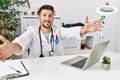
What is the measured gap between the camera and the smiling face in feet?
6.23

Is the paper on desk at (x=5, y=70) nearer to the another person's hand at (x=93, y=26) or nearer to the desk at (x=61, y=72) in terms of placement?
the desk at (x=61, y=72)

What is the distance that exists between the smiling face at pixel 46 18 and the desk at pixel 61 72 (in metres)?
0.43

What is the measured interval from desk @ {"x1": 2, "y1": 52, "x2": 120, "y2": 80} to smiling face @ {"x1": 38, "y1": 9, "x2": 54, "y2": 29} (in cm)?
43

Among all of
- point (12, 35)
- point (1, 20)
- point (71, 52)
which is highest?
point (1, 20)

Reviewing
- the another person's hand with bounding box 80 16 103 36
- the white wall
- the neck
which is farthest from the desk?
the white wall

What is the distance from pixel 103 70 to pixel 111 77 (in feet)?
0.46

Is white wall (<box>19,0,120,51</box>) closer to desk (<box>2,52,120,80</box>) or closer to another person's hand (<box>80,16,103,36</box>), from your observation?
another person's hand (<box>80,16,103,36</box>)

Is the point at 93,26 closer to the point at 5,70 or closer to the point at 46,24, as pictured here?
the point at 46,24

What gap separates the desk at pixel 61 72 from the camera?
1234 millimetres

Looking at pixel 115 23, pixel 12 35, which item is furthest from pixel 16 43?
pixel 115 23

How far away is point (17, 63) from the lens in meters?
1.50

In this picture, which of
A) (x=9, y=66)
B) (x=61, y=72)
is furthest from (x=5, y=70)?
(x=61, y=72)

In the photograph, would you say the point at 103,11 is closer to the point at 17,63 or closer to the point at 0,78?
the point at 17,63

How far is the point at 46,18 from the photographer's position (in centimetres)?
192
